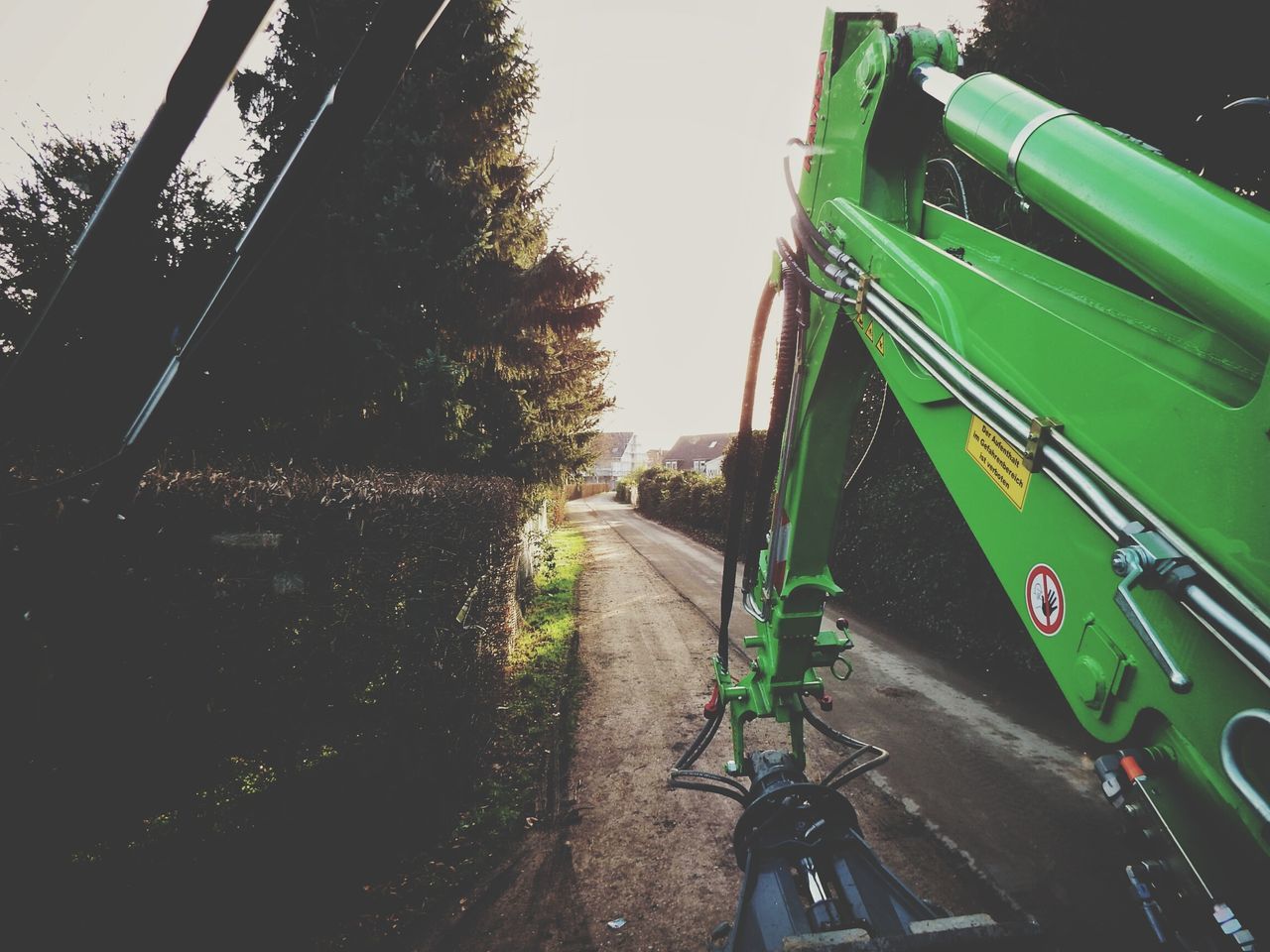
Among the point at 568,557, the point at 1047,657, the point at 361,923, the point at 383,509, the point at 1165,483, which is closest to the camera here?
the point at 1165,483

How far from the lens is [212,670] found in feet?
9.82

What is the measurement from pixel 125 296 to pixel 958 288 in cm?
932

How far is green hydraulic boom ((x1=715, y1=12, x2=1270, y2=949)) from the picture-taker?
34.1 inches

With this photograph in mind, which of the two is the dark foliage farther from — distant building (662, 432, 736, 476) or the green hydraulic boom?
distant building (662, 432, 736, 476)

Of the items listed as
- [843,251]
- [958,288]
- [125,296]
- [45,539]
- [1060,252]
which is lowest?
[45,539]

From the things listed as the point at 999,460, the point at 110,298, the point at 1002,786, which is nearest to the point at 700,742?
the point at 999,460

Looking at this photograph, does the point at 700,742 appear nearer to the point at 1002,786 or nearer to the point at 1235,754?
the point at 1235,754

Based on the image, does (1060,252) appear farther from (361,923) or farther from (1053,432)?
(361,923)

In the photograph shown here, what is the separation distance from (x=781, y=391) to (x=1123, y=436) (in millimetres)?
1421

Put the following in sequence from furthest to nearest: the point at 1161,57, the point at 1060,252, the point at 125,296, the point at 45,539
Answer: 1. the point at 125,296
2. the point at 1060,252
3. the point at 1161,57
4. the point at 45,539

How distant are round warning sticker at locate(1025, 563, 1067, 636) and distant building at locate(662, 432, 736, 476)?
57.9 meters

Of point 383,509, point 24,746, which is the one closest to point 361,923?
point 24,746

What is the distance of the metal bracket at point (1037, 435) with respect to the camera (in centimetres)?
113

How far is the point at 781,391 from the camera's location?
93.6 inches
